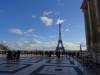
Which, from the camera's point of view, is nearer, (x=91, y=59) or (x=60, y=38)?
(x=91, y=59)

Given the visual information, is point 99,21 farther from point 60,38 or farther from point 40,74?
point 60,38

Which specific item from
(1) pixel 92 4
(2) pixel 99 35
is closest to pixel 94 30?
(2) pixel 99 35

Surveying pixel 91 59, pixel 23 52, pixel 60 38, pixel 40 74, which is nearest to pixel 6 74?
pixel 40 74

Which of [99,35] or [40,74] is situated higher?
[99,35]

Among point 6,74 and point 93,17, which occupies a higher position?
point 93,17

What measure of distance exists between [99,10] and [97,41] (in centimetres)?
565

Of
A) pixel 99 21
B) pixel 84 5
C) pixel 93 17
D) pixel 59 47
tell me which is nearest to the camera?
pixel 99 21

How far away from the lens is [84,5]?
116 feet

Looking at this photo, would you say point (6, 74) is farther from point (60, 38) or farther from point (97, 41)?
point (60, 38)

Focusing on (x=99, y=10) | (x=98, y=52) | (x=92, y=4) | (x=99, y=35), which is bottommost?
(x=98, y=52)

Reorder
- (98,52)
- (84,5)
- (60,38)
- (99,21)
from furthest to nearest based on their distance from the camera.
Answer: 1. (60,38)
2. (84,5)
3. (98,52)
4. (99,21)

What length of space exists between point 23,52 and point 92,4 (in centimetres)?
4540

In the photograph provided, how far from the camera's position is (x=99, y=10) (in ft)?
73.9

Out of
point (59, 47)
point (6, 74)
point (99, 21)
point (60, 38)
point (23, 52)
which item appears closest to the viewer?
point (6, 74)
